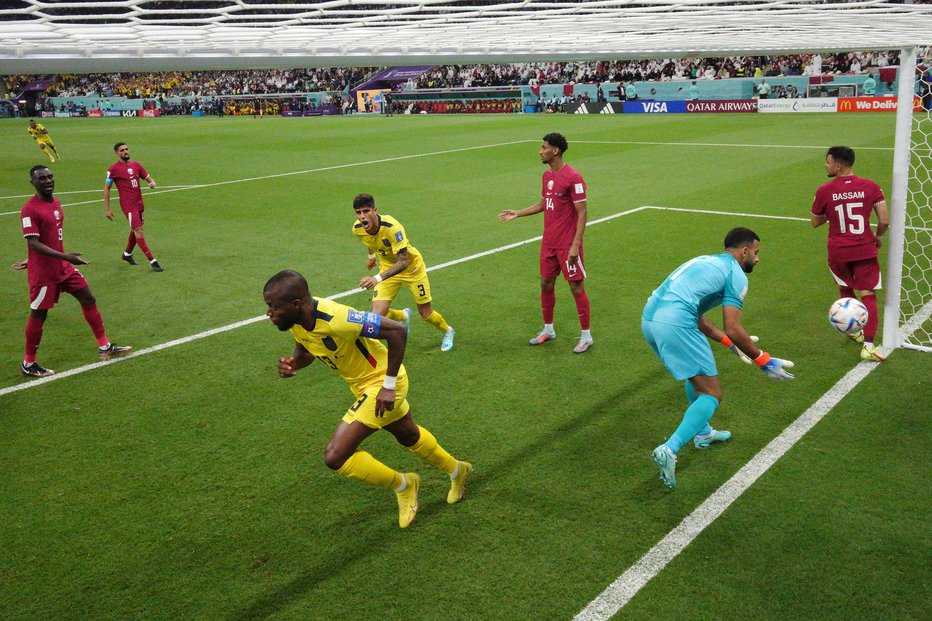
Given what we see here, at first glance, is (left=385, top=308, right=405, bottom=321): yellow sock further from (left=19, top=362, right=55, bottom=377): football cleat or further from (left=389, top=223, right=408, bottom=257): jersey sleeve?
(left=19, top=362, right=55, bottom=377): football cleat

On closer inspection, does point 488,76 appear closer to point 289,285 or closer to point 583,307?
point 583,307

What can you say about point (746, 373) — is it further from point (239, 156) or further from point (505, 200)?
point (239, 156)

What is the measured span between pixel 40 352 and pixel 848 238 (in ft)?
30.1

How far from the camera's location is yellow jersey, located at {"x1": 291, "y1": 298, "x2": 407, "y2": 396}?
4.44 meters

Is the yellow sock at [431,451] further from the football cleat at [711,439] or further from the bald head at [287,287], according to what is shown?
the football cleat at [711,439]

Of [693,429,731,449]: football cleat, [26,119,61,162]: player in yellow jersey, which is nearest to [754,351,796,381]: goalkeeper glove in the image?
[693,429,731,449]: football cleat

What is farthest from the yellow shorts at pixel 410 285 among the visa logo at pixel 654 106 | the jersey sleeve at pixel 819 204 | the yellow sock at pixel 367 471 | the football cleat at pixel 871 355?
the visa logo at pixel 654 106

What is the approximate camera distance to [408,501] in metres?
4.96

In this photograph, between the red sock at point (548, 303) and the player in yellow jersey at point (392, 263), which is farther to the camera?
the red sock at point (548, 303)

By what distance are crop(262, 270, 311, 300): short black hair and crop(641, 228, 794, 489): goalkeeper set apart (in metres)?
2.53

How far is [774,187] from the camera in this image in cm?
1653

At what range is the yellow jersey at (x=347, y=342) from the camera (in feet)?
14.6

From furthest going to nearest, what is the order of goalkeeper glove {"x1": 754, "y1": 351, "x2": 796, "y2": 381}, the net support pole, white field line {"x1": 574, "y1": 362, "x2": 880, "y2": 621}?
the net support pole
goalkeeper glove {"x1": 754, "y1": 351, "x2": 796, "y2": 381}
white field line {"x1": 574, "y1": 362, "x2": 880, "y2": 621}

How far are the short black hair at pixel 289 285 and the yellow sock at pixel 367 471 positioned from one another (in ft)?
3.76
